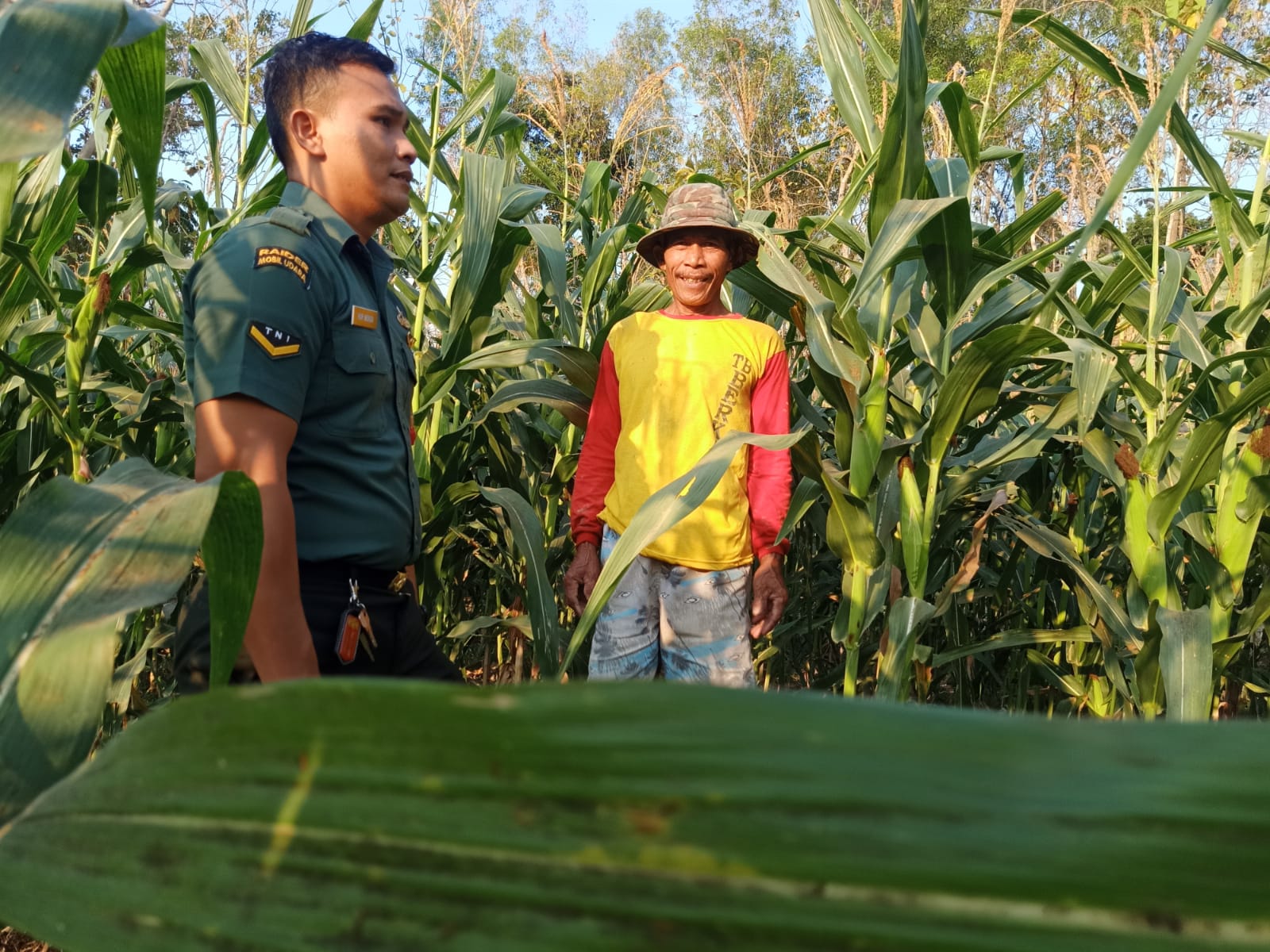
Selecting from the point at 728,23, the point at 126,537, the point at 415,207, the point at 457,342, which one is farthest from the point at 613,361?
the point at 728,23

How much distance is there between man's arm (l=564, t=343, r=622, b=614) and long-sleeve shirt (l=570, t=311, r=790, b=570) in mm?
11

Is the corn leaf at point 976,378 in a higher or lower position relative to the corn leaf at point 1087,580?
higher

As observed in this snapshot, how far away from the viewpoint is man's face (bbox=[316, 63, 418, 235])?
1.61 m

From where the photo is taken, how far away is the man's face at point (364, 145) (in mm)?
1606

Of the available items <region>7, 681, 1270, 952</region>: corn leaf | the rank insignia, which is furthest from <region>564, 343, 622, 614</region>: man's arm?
<region>7, 681, 1270, 952</region>: corn leaf

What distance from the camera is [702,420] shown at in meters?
2.46

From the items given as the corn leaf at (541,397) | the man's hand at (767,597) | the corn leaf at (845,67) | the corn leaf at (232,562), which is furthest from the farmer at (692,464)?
the corn leaf at (232,562)

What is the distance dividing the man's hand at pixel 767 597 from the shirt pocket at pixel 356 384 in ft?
3.89

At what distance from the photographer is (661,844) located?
22 cm

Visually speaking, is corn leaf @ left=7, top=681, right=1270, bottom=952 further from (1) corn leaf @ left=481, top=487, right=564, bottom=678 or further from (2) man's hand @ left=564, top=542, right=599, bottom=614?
(2) man's hand @ left=564, top=542, right=599, bottom=614

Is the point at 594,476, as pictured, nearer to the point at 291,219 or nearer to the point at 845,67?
the point at 845,67

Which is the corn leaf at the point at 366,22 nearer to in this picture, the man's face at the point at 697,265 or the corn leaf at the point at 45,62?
the man's face at the point at 697,265

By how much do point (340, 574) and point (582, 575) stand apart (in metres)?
1.10

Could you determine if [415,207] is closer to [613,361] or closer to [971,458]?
[613,361]
